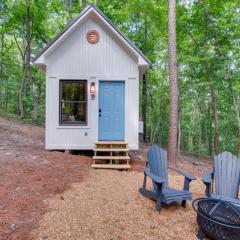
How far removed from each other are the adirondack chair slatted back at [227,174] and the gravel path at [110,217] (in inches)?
26.1

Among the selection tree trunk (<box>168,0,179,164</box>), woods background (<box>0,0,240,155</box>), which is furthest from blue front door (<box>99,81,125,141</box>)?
woods background (<box>0,0,240,155</box>)

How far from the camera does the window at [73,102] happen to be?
8.06 meters

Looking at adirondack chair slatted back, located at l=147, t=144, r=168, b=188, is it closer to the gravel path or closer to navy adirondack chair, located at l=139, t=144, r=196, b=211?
navy adirondack chair, located at l=139, t=144, r=196, b=211

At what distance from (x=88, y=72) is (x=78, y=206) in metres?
4.97

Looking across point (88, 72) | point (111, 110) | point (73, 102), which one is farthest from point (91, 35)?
point (111, 110)

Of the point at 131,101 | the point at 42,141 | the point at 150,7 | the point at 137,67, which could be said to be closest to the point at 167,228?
the point at 131,101

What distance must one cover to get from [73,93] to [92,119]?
106cm

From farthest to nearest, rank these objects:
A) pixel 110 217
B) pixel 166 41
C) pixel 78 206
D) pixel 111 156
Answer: pixel 166 41, pixel 111 156, pixel 78 206, pixel 110 217

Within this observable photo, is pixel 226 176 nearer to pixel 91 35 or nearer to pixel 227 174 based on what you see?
pixel 227 174

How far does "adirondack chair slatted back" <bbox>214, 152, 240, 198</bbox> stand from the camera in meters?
4.30

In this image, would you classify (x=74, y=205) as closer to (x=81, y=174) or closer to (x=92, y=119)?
(x=81, y=174)

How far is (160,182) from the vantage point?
387 centimetres

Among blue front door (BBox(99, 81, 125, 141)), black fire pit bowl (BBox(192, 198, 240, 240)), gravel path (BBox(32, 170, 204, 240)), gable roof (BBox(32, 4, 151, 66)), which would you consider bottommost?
gravel path (BBox(32, 170, 204, 240))

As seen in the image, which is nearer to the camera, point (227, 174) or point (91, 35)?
point (227, 174)
